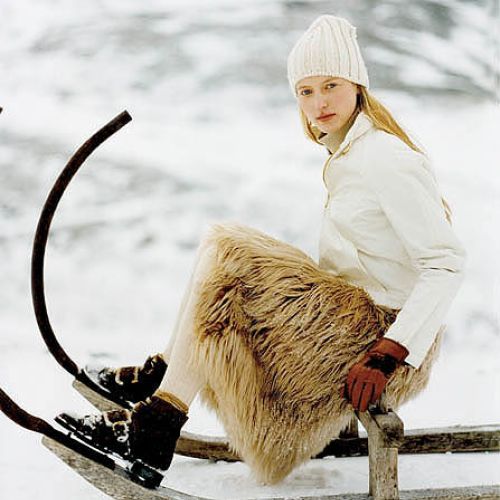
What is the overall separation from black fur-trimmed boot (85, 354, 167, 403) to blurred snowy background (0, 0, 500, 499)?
932mm

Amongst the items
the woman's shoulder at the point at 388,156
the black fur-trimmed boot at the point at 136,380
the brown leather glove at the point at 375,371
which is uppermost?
the woman's shoulder at the point at 388,156

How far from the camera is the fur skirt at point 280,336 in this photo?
1.15 metres

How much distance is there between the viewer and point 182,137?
2512mm

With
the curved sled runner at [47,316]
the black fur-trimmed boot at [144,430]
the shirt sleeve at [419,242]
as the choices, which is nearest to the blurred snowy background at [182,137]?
the curved sled runner at [47,316]

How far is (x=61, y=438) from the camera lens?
113cm

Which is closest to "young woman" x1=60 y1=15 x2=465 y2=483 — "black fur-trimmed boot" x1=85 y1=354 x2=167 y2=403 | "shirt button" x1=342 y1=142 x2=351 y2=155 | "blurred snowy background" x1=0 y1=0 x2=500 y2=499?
"shirt button" x1=342 y1=142 x2=351 y2=155

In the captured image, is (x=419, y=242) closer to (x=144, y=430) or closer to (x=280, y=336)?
(x=280, y=336)

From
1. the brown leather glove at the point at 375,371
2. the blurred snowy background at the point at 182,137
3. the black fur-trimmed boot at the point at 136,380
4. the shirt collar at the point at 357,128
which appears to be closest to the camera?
the brown leather glove at the point at 375,371

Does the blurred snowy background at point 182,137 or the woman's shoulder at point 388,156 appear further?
the blurred snowy background at point 182,137

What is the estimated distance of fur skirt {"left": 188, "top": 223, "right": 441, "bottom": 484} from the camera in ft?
3.76

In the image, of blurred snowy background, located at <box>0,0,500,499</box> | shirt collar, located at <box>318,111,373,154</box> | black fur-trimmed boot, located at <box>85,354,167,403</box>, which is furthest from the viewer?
blurred snowy background, located at <box>0,0,500,499</box>

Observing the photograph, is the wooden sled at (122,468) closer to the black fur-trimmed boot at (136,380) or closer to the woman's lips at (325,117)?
the black fur-trimmed boot at (136,380)

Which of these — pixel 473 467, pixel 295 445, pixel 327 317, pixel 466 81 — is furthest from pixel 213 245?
pixel 466 81

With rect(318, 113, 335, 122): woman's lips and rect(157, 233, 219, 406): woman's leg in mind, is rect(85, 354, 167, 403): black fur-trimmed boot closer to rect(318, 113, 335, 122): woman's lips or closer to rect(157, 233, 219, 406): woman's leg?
rect(157, 233, 219, 406): woman's leg
